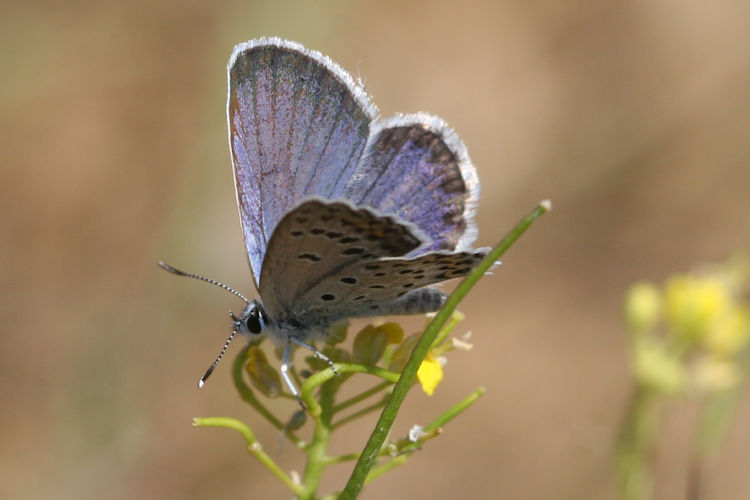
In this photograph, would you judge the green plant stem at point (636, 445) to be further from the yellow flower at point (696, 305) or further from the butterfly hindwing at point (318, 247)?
the butterfly hindwing at point (318, 247)

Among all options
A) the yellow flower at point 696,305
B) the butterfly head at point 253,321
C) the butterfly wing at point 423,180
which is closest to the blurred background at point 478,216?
the yellow flower at point 696,305

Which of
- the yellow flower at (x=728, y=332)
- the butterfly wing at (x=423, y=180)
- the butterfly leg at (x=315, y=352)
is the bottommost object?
the butterfly leg at (x=315, y=352)

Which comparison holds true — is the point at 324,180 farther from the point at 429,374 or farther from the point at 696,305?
the point at 696,305

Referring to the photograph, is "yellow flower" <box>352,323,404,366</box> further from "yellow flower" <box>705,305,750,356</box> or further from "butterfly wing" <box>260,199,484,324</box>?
"yellow flower" <box>705,305,750,356</box>

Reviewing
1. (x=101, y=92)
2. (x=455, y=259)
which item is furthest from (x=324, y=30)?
(x=455, y=259)

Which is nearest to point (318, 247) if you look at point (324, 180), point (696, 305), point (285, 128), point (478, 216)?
point (324, 180)

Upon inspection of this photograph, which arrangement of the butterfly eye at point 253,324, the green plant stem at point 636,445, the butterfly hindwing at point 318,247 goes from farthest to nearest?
the green plant stem at point 636,445
the butterfly eye at point 253,324
the butterfly hindwing at point 318,247

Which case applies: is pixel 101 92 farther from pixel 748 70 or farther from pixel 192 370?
pixel 748 70
